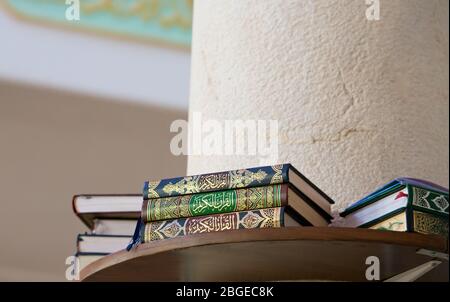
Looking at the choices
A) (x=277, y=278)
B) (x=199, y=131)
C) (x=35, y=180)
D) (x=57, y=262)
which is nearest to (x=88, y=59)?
(x=35, y=180)

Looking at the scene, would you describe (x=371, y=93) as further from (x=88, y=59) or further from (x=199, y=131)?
(x=88, y=59)

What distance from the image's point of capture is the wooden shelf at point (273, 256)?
1.19 m

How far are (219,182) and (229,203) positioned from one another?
1.3 inches

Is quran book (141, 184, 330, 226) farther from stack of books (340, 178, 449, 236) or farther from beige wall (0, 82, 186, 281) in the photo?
beige wall (0, 82, 186, 281)

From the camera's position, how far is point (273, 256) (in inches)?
49.5

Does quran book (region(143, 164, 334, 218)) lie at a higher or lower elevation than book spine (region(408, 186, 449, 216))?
higher

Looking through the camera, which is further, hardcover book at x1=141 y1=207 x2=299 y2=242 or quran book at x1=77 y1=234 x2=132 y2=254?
quran book at x1=77 y1=234 x2=132 y2=254

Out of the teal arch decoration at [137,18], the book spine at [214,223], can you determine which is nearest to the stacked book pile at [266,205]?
the book spine at [214,223]

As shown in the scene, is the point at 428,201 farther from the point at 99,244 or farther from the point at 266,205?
the point at 99,244

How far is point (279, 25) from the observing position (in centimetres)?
163

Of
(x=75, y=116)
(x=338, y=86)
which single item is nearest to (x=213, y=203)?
(x=338, y=86)

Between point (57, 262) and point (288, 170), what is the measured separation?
12.1 feet

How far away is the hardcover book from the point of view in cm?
123

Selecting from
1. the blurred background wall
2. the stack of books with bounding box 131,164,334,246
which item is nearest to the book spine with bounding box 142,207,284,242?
the stack of books with bounding box 131,164,334,246
